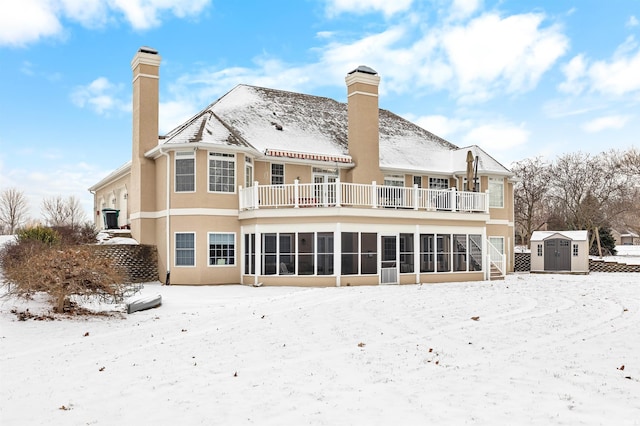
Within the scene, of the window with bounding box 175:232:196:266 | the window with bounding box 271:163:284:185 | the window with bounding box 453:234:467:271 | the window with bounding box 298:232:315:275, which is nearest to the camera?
the window with bounding box 298:232:315:275

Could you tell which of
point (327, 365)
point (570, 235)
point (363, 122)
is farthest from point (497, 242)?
point (327, 365)

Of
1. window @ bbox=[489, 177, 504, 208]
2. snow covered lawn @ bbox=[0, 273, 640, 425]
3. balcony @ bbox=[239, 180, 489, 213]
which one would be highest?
window @ bbox=[489, 177, 504, 208]

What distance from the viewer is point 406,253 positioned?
2289 centimetres

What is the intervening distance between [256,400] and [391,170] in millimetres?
21346

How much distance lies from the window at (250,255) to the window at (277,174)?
128 inches

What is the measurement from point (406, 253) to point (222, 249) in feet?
24.1

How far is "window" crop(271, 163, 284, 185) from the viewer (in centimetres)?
2470

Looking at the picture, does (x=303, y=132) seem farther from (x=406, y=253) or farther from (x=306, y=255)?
(x=406, y=253)

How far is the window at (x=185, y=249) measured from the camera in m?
22.1

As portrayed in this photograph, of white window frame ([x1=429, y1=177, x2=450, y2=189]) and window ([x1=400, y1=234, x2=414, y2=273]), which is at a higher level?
white window frame ([x1=429, y1=177, x2=450, y2=189])

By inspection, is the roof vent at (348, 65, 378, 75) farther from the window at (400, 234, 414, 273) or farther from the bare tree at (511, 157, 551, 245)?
the bare tree at (511, 157, 551, 245)

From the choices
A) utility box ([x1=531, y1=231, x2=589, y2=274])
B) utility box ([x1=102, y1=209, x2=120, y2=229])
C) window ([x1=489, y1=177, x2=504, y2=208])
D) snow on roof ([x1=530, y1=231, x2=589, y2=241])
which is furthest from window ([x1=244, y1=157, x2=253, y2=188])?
snow on roof ([x1=530, y1=231, x2=589, y2=241])

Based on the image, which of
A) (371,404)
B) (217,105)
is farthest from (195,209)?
(371,404)

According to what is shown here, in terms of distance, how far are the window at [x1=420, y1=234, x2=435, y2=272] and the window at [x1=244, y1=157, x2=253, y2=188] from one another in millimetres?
7511
